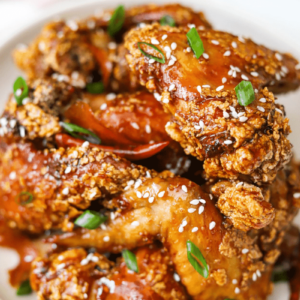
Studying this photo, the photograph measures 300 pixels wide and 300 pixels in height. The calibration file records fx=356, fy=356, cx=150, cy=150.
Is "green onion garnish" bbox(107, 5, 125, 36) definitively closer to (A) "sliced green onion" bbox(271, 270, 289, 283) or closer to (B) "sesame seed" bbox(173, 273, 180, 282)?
(B) "sesame seed" bbox(173, 273, 180, 282)

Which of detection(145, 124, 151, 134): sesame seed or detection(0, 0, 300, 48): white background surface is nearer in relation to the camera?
detection(145, 124, 151, 134): sesame seed

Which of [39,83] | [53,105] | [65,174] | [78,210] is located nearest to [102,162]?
[65,174]

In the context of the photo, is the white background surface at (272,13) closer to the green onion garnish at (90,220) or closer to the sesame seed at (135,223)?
the green onion garnish at (90,220)

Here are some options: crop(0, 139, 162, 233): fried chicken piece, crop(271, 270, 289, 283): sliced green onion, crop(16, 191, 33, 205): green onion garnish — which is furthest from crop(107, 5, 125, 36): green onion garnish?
crop(271, 270, 289, 283): sliced green onion

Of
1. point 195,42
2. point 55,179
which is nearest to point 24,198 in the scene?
point 55,179

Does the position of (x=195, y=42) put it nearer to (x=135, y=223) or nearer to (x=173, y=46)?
(x=173, y=46)

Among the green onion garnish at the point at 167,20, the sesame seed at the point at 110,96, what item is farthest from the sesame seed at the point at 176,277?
the green onion garnish at the point at 167,20
